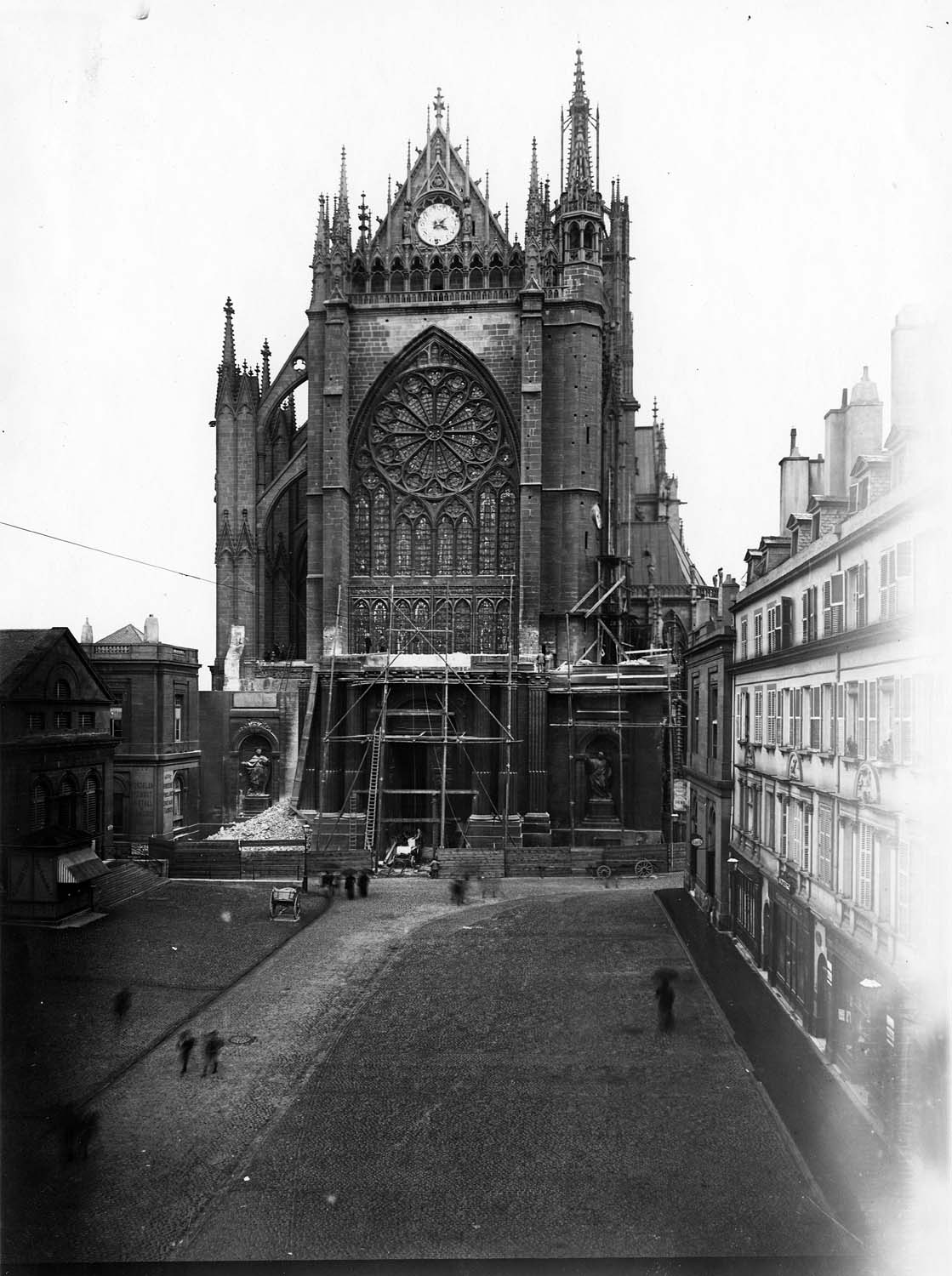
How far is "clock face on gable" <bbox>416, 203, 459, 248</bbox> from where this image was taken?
42719mm

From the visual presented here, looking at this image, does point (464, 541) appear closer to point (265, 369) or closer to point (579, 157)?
point (265, 369)

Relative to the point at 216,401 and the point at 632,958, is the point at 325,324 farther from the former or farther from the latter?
the point at 632,958

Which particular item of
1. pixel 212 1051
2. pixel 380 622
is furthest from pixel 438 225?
pixel 212 1051

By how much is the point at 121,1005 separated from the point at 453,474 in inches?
1213

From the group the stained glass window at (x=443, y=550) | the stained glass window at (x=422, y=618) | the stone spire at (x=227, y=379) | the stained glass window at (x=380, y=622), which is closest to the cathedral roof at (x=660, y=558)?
the stained glass window at (x=443, y=550)

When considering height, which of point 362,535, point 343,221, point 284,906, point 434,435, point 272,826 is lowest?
point 284,906

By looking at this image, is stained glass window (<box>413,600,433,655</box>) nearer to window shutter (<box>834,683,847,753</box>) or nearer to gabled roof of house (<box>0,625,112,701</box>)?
gabled roof of house (<box>0,625,112,701</box>)

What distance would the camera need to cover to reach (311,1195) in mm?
11930

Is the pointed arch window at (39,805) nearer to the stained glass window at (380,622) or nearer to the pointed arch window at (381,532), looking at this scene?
the stained glass window at (380,622)

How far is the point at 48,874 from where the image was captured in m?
13.3

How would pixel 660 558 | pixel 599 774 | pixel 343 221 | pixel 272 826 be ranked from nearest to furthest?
pixel 272 826 < pixel 599 774 < pixel 343 221 < pixel 660 558

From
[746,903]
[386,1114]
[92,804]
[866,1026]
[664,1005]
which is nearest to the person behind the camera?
[866,1026]

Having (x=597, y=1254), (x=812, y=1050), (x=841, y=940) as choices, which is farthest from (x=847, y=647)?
(x=597, y=1254)

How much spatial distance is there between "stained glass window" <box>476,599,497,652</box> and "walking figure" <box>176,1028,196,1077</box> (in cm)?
2864
